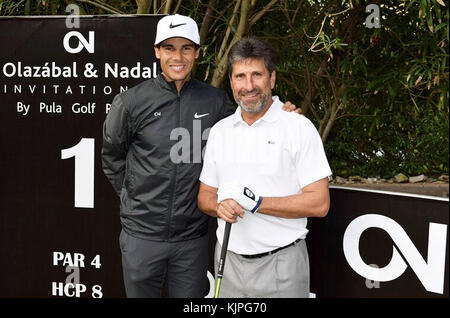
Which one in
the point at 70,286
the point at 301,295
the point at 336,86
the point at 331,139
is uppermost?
the point at 336,86

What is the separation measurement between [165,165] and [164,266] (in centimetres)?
54

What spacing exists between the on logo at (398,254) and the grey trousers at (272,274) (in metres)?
0.53

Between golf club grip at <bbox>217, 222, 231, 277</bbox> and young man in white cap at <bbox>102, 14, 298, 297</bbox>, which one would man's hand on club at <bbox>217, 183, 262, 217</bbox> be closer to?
golf club grip at <bbox>217, 222, 231, 277</bbox>

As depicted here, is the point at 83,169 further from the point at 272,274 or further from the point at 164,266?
the point at 272,274

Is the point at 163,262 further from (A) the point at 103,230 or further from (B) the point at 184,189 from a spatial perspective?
Result: (A) the point at 103,230

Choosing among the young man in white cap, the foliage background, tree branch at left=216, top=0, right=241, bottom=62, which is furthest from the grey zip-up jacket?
tree branch at left=216, top=0, right=241, bottom=62

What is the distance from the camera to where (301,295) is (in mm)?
2871

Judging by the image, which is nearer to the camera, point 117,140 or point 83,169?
point 117,140

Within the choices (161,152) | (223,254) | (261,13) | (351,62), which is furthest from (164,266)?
(351,62)

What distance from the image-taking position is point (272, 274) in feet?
9.11

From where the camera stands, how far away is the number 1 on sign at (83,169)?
12.7 feet

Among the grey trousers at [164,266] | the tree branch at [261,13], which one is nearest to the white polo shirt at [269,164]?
the grey trousers at [164,266]

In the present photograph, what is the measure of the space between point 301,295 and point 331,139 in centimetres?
315
